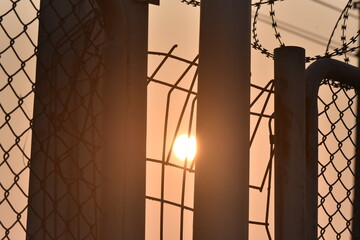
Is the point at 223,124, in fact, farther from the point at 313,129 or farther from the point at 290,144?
the point at 313,129

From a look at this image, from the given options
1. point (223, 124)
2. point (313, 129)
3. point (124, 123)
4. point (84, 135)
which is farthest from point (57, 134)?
point (313, 129)

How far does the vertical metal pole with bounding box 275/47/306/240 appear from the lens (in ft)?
4.06

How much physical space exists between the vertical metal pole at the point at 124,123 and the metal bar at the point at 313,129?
46 centimetres

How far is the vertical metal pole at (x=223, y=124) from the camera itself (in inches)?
40.5

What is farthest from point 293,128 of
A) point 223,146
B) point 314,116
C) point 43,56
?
point 43,56

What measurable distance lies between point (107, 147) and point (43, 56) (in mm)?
467

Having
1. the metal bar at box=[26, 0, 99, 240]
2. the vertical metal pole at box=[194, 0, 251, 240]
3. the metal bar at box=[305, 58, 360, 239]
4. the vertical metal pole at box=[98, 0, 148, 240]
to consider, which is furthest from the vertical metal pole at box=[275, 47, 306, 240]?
the metal bar at box=[26, 0, 99, 240]

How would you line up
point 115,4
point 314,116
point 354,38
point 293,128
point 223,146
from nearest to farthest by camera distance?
point 223,146
point 115,4
point 293,128
point 314,116
point 354,38

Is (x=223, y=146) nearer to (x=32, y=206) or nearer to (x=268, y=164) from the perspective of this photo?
(x=268, y=164)

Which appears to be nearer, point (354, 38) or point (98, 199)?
point (98, 199)

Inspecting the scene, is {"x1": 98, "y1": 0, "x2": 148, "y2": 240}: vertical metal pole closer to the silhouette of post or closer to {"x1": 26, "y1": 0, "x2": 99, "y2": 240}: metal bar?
the silhouette of post

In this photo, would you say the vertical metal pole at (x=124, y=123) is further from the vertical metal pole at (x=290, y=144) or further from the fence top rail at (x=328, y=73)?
the fence top rail at (x=328, y=73)

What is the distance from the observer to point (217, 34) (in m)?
1.06

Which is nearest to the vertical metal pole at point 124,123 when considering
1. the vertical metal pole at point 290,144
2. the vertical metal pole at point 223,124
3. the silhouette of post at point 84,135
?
the silhouette of post at point 84,135
